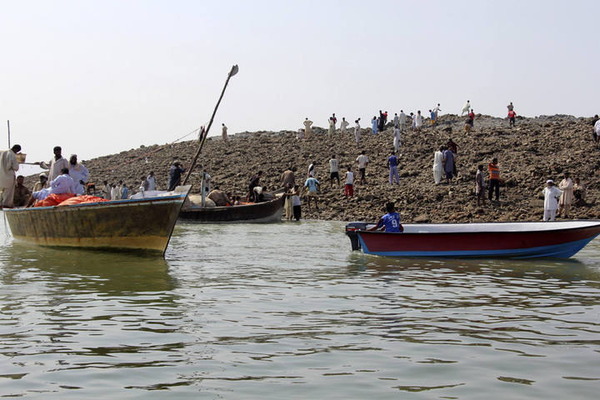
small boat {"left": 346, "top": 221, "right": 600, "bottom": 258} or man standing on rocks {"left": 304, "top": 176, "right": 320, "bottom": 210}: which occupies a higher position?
man standing on rocks {"left": 304, "top": 176, "right": 320, "bottom": 210}

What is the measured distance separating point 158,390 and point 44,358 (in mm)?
1430

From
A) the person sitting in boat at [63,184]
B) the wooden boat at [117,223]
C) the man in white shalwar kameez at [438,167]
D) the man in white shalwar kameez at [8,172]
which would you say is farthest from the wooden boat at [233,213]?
the wooden boat at [117,223]

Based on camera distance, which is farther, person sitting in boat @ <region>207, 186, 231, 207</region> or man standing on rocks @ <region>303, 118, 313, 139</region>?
man standing on rocks @ <region>303, 118, 313, 139</region>

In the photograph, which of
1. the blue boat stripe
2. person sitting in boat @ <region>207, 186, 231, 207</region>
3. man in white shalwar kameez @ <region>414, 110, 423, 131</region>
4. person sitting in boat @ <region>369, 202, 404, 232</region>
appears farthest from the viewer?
man in white shalwar kameez @ <region>414, 110, 423, 131</region>

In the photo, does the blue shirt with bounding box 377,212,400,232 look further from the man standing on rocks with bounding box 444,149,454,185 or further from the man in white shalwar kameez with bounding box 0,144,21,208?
the man standing on rocks with bounding box 444,149,454,185

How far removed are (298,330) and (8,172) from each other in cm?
1018

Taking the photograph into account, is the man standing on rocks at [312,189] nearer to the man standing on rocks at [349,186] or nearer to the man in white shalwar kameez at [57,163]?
the man standing on rocks at [349,186]

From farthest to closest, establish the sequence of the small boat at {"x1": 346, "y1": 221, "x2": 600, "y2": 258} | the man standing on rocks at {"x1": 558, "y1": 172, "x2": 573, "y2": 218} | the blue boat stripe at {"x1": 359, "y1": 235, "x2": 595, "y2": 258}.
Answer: the man standing on rocks at {"x1": 558, "y1": 172, "x2": 573, "y2": 218}, the blue boat stripe at {"x1": 359, "y1": 235, "x2": 595, "y2": 258}, the small boat at {"x1": 346, "y1": 221, "x2": 600, "y2": 258}

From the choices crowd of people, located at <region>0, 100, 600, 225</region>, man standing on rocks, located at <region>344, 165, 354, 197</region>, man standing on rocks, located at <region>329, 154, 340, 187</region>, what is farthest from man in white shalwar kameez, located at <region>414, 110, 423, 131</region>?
man standing on rocks, located at <region>344, 165, 354, 197</region>

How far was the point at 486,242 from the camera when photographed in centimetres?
1463

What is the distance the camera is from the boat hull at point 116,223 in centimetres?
1455

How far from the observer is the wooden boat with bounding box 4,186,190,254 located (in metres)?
14.5

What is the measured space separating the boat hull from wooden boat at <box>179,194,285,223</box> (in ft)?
35.3

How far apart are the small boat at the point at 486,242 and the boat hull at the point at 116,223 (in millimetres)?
3511
